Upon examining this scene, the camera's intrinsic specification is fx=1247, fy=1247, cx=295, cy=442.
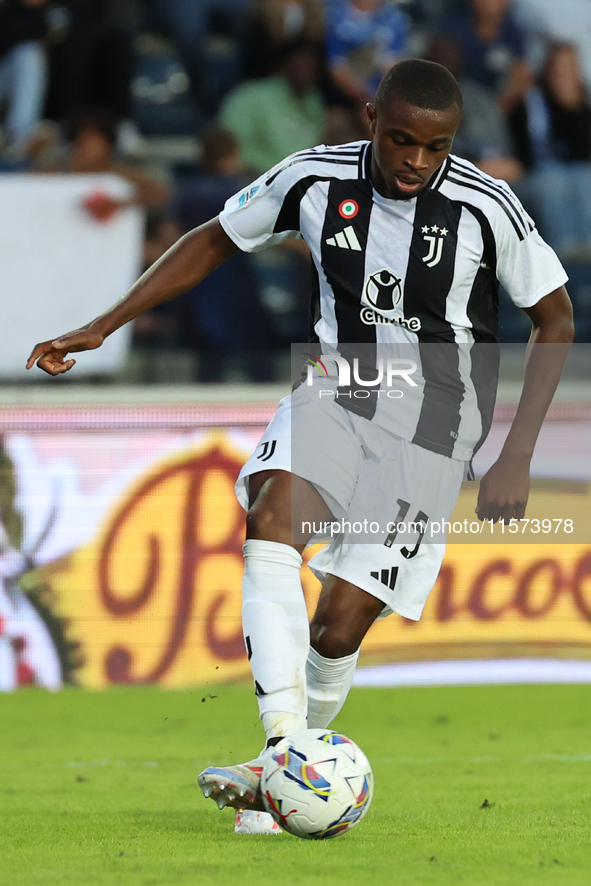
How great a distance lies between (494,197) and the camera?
3.35m

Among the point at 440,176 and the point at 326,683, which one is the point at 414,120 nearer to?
the point at 440,176

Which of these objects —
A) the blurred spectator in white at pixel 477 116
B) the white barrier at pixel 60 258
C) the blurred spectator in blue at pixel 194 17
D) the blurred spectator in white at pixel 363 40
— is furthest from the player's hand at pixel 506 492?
the blurred spectator in blue at pixel 194 17

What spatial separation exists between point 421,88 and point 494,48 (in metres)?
6.44

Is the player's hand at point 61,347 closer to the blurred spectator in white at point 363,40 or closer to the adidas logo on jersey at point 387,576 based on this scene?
the adidas logo on jersey at point 387,576

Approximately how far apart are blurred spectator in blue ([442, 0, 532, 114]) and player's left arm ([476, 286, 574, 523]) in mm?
5816

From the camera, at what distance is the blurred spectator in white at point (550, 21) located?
30.5 ft

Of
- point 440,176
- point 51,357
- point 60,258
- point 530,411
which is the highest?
point 440,176

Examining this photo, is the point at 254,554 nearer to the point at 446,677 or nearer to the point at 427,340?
the point at 427,340

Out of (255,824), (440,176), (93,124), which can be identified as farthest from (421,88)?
(93,124)

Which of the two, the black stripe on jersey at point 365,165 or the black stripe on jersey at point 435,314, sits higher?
the black stripe on jersey at point 365,165

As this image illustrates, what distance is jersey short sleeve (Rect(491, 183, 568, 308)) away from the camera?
3.35 m

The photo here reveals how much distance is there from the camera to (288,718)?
2945 mm

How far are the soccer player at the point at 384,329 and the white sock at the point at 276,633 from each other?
0.06 metres

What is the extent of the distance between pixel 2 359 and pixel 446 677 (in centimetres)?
286
